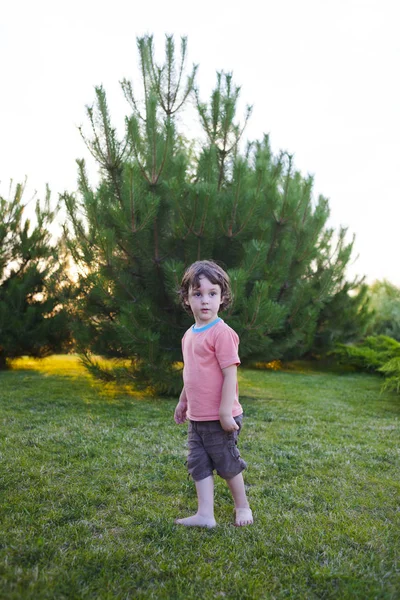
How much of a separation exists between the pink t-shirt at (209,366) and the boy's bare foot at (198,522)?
51cm

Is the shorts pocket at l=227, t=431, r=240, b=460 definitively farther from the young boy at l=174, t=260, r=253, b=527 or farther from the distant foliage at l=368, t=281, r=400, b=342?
the distant foliage at l=368, t=281, r=400, b=342

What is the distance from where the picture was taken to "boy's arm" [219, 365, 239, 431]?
7.97 feet

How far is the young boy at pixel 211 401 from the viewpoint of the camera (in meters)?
2.46

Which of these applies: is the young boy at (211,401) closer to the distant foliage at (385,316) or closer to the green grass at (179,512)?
the green grass at (179,512)

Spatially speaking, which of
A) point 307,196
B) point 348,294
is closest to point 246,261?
point 307,196

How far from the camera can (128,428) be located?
459 cm

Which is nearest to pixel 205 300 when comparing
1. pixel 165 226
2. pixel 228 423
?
pixel 228 423

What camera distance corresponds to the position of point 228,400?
2.44 m

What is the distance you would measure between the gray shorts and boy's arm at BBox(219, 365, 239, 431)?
8 cm

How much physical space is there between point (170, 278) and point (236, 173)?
5.12ft

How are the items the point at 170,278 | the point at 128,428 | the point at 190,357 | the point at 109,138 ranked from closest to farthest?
the point at 190,357 → the point at 128,428 → the point at 170,278 → the point at 109,138

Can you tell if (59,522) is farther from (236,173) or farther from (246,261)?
(236,173)

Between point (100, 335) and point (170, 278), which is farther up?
point (170, 278)

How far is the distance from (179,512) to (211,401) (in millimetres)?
676
